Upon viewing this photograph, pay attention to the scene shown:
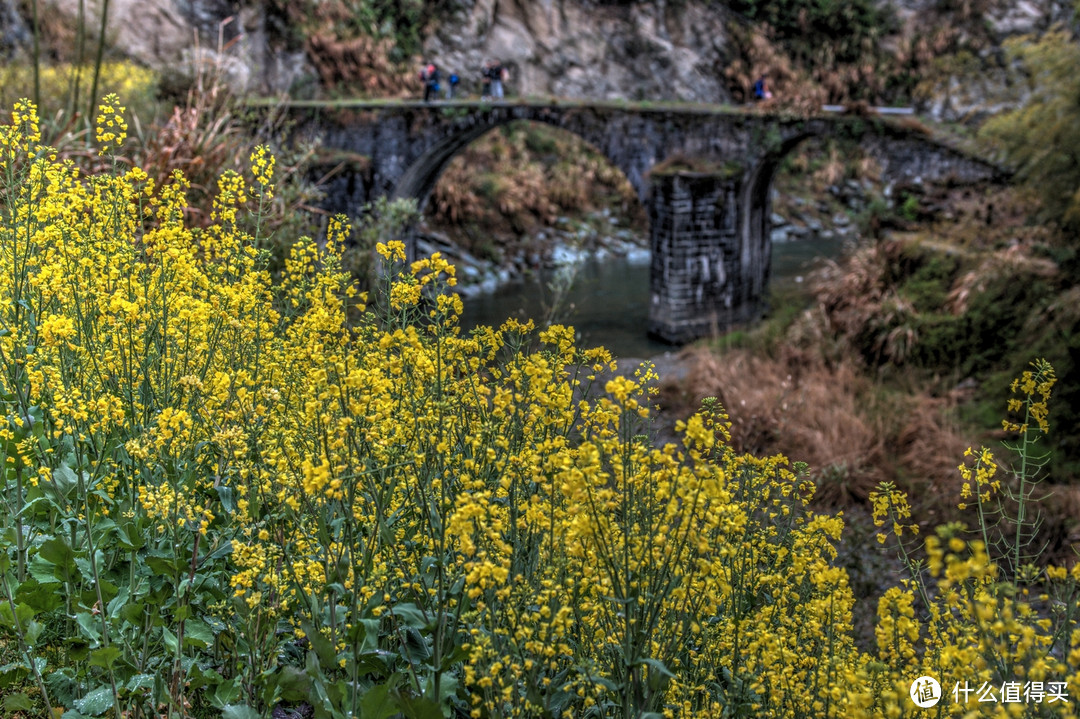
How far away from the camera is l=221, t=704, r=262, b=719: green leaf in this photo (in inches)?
121

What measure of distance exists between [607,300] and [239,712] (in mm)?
20896

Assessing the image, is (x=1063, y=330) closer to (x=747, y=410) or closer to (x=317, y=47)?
(x=747, y=410)

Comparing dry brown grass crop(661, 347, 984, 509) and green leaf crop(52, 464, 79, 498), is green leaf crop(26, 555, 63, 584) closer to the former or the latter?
green leaf crop(52, 464, 79, 498)

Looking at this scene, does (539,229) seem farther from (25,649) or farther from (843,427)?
(25,649)

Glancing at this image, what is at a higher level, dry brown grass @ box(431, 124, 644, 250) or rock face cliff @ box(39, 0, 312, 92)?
rock face cliff @ box(39, 0, 312, 92)

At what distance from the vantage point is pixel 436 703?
2.82m

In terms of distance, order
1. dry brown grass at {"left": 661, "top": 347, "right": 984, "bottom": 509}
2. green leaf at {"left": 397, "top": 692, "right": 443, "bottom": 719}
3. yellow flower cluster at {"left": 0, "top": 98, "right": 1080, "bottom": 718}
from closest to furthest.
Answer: green leaf at {"left": 397, "top": 692, "right": 443, "bottom": 719}, yellow flower cluster at {"left": 0, "top": 98, "right": 1080, "bottom": 718}, dry brown grass at {"left": 661, "top": 347, "right": 984, "bottom": 509}

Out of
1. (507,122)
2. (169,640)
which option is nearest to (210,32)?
(507,122)

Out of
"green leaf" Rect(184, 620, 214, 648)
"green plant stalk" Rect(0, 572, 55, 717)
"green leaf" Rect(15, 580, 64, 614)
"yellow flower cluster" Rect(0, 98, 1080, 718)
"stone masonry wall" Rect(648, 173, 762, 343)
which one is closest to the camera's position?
"yellow flower cluster" Rect(0, 98, 1080, 718)

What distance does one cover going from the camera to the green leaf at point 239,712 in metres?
3.08

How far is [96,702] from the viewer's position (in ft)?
10.9

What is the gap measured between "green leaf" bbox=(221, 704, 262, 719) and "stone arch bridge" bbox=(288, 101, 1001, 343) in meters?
17.5

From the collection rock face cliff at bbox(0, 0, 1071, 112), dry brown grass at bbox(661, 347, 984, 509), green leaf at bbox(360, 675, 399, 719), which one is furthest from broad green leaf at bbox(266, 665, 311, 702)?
rock face cliff at bbox(0, 0, 1071, 112)

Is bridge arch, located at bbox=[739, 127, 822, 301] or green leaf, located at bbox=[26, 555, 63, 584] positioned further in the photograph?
bridge arch, located at bbox=[739, 127, 822, 301]
